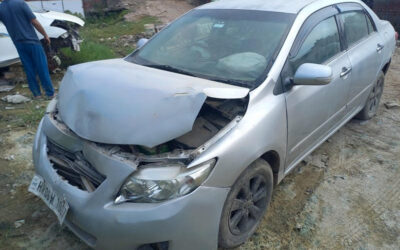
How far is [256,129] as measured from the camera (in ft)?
7.17

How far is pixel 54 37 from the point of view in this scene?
239 inches

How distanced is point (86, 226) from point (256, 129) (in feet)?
3.94

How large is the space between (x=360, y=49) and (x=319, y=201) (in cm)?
168

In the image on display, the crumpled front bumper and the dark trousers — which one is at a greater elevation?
the crumpled front bumper

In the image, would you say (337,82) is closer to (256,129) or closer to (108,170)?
(256,129)

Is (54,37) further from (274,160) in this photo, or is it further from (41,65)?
(274,160)

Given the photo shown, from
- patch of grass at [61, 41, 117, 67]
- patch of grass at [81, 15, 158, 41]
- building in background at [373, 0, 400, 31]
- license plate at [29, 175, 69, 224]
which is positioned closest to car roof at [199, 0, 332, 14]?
license plate at [29, 175, 69, 224]

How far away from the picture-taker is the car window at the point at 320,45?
8.88 feet

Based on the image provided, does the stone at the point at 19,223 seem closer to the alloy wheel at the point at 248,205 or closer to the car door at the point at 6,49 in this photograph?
the alloy wheel at the point at 248,205

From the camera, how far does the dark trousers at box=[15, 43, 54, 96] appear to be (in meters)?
5.09

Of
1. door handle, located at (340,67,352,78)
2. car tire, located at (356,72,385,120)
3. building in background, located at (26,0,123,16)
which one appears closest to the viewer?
door handle, located at (340,67,352,78)

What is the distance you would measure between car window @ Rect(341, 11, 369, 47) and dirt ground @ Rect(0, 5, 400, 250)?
1.18 metres

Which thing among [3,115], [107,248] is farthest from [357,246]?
[3,115]

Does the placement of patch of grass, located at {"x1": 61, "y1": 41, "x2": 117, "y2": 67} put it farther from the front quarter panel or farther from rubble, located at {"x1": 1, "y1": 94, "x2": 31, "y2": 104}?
the front quarter panel
